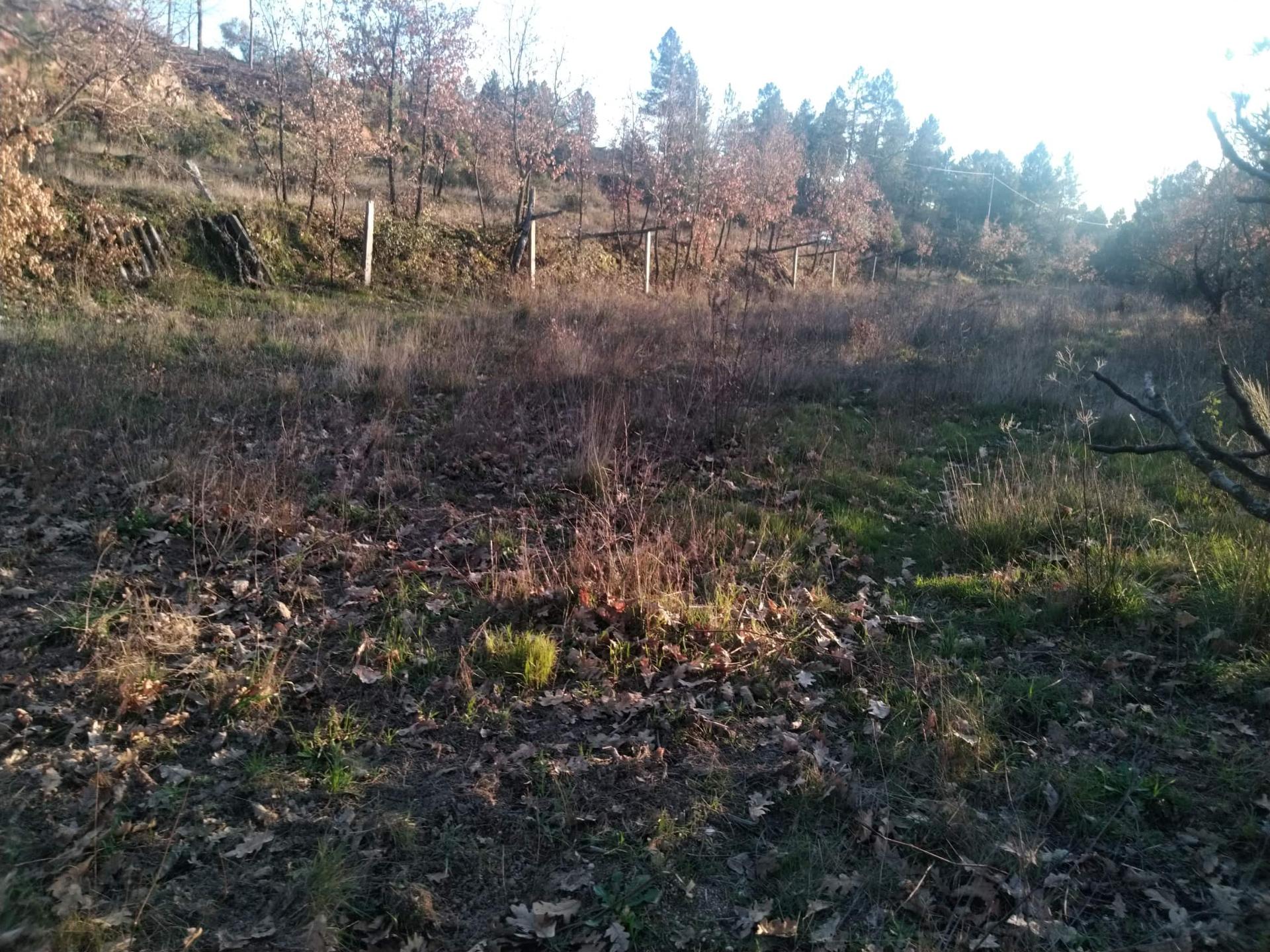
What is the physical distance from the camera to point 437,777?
3.79 meters

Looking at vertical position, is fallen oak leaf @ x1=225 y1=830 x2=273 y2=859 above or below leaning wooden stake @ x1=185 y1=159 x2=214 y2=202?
below

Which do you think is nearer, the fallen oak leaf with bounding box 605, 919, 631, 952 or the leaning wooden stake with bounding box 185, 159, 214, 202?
the fallen oak leaf with bounding box 605, 919, 631, 952

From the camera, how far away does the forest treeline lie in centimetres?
1450

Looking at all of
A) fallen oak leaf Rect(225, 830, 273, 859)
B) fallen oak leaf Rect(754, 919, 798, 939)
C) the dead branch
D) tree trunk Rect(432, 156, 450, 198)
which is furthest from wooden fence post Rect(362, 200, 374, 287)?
fallen oak leaf Rect(754, 919, 798, 939)

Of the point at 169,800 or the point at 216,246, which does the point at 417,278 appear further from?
the point at 169,800

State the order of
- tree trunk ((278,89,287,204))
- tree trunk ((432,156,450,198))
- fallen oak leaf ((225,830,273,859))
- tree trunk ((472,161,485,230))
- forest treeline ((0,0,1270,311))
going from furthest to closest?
tree trunk ((432,156,450,198)) < tree trunk ((472,161,485,230)) < tree trunk ((278,89,287,204)) < forest treeline ((0,0,1270,311)) < fallen oak leaf ((225,830,273,859))

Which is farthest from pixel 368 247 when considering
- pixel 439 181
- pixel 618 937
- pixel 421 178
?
pixel 618 937

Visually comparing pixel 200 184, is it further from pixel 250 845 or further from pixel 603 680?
pixel 250 845

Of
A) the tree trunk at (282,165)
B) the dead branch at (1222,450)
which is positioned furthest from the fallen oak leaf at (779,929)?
the tree trunk at (282,165)

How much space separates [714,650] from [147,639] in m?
3.23

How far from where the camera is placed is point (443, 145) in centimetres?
2633

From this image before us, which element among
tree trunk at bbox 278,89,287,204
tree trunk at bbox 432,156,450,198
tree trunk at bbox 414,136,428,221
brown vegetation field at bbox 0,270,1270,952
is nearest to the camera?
brown vegetation field at bbox 0,270,1270,952

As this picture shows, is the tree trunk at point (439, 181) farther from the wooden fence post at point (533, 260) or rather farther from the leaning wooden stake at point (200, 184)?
the leaning wooden stake at point (200, 184)

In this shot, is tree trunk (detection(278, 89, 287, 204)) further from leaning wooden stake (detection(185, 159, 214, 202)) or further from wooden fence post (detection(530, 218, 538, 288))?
wooden fence post (detection(530, 218, 538, 288))
